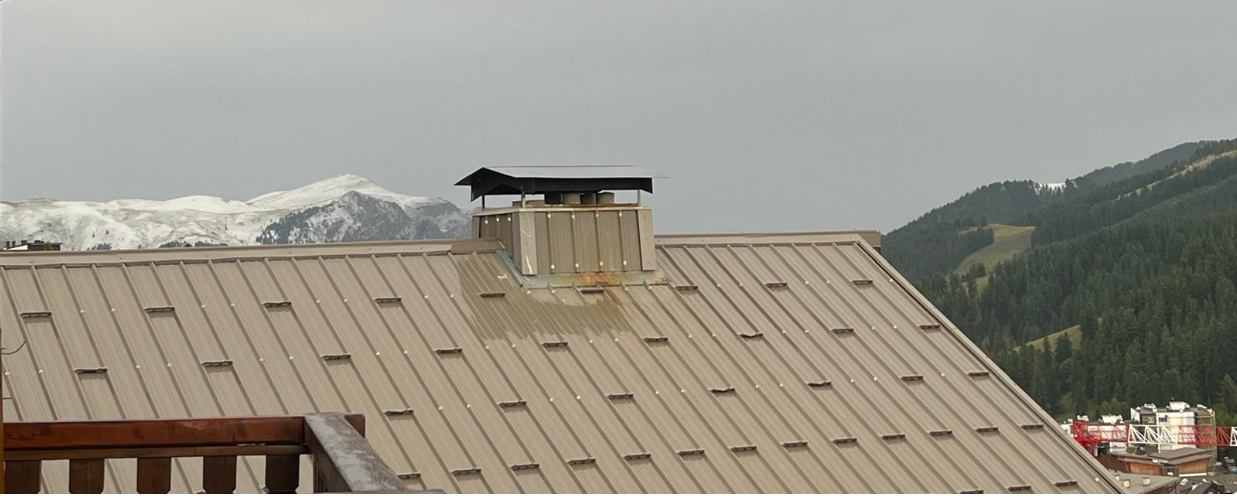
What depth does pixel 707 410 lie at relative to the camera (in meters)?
13.2

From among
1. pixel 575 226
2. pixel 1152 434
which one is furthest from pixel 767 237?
pixel 1152 434

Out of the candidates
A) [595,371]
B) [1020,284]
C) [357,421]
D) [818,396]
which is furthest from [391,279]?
[1020,284]

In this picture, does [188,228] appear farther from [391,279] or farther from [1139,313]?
[1139,313]

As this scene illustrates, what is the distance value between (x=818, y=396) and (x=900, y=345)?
1540mm

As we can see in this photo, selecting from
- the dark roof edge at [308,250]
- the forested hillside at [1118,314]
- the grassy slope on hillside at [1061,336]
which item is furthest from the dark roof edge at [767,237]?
the grassy slope on hillside at [1061,336]

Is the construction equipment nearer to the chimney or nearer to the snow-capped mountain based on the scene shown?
the snow-capped mountain

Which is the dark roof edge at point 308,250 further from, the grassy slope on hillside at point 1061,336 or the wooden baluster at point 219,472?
the grassy slope on hillside at point 1061,336

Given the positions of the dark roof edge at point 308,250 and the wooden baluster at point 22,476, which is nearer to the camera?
the wooden baluster at point 22,476

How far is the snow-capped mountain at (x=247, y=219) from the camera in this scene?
69.1m

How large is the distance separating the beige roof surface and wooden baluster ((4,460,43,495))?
587 centimetres

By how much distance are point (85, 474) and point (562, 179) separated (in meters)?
10.7

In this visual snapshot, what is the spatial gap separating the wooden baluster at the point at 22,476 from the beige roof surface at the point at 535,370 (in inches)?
231

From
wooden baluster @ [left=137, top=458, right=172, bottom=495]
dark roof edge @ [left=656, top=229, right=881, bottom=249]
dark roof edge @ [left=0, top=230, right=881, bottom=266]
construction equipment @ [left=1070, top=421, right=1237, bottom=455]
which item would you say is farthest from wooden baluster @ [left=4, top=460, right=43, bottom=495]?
construction equipment @ [left=1070, top=421, right=1237, bottom=455]

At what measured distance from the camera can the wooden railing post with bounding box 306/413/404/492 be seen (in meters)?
3.01
